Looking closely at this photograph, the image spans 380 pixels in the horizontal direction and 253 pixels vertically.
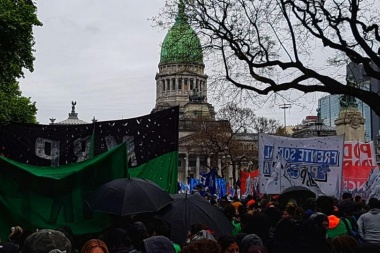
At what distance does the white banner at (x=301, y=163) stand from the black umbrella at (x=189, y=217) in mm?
6644

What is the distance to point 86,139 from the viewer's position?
10.1m

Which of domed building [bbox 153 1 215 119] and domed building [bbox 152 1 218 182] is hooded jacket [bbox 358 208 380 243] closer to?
domed building [bbox 152 1 218 182]

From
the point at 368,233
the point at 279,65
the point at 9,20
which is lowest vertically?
the point at 368,233

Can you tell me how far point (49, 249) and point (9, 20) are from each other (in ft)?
51.7

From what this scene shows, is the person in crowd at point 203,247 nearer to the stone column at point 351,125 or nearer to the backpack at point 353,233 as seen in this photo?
the backpack at point 353,233

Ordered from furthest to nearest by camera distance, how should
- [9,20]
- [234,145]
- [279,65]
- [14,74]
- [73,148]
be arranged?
[234,145] → [14,74] → [9,20] → [279,65] → [73,148]

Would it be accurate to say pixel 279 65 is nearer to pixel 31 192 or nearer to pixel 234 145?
pixel 31 192

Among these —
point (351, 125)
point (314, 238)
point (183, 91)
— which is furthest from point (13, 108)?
point (183, 91)

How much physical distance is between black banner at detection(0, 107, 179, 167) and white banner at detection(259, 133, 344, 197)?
4.82 meters

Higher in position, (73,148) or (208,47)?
(208,47)

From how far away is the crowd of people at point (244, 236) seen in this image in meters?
4.16

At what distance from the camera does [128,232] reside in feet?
20.9

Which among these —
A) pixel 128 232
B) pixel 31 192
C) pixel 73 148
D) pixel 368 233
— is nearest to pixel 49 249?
pixel 128 232

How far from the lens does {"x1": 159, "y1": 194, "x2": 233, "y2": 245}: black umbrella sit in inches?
306
